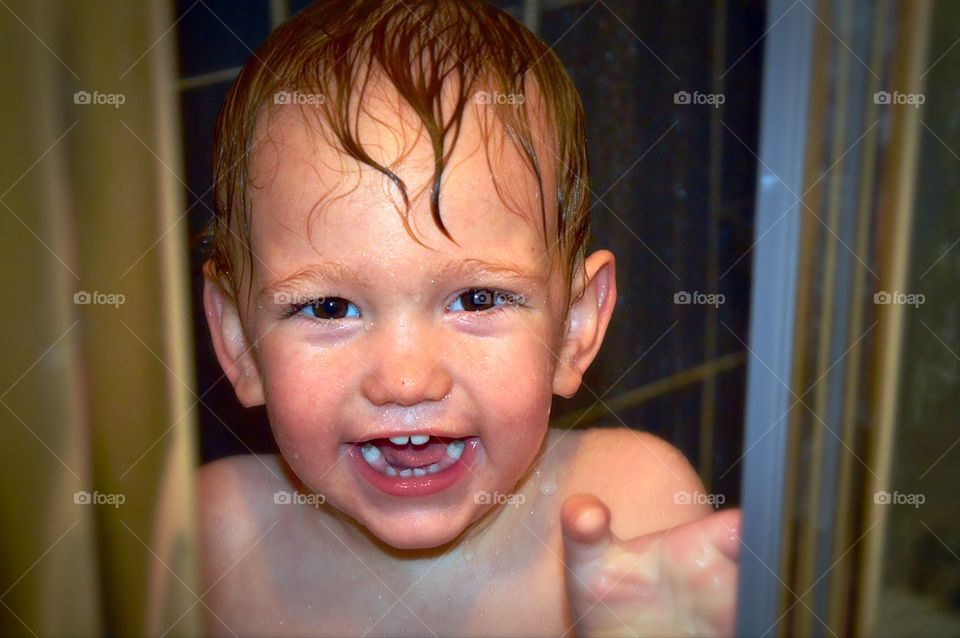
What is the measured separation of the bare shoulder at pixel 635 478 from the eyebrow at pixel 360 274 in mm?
210

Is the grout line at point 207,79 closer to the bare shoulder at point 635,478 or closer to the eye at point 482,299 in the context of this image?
the eye at point 482,299

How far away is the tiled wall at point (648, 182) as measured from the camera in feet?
2.64

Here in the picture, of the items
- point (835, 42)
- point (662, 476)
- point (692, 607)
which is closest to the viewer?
point (835, 42)

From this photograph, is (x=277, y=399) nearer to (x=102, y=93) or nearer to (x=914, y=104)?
(x=102, y=93)

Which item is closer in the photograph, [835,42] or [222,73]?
[835,42]

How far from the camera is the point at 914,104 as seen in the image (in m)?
0.71

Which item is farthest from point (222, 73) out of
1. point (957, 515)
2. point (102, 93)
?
point (957, 515)

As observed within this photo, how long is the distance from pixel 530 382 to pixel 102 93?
42 centimetres

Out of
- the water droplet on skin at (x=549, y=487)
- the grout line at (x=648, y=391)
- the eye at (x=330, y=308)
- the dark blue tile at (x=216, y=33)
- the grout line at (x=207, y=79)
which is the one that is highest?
the dark blue tile at (x=216, y=33)

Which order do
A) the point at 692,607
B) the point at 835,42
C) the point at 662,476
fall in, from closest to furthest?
the point at 835,42 → the point at 692,607 → the point at 662,476

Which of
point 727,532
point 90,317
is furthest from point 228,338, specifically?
point 727,532

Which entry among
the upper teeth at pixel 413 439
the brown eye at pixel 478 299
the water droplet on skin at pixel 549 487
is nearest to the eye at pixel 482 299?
the brown eye at pixel 478 299

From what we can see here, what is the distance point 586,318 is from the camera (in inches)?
33.3

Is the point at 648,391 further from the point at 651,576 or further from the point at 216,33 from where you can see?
the point at 216,33
